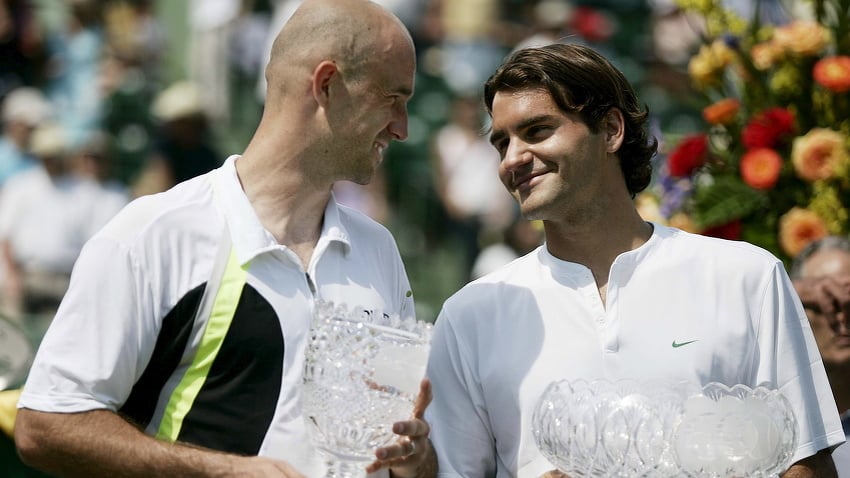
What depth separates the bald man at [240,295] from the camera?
279 cm

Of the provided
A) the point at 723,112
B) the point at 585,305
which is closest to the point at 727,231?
the point at 723,112

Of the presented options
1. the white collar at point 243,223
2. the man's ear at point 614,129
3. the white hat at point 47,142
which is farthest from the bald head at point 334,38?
the white hat at point 47,142

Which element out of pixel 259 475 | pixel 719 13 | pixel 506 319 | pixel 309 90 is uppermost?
pixel 719 13

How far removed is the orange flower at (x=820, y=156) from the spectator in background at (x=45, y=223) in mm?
5093

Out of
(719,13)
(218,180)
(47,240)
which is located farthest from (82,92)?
(218,180)

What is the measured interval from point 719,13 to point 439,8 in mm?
4213

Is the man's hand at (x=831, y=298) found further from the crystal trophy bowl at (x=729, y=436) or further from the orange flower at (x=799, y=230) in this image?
the crystal trophy bowl at (x=729, y=436)

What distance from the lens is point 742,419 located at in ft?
8.88

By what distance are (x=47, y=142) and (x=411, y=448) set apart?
253 inches

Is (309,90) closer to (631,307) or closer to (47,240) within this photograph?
(631,307)

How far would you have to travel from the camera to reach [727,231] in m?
4.72

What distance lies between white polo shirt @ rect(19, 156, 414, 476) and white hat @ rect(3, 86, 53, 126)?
6249 millimetres

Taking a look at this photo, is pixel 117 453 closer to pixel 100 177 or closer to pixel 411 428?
pixel 411 428

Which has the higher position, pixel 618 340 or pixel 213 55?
pixel 213 55
